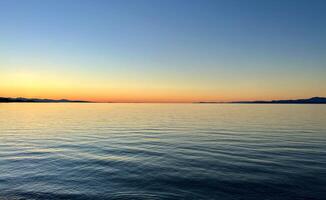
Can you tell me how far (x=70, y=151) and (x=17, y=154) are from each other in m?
5.21

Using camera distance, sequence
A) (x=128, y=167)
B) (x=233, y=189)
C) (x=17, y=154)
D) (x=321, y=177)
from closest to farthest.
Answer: (x=233, y=189) → (x=321, y=177) → (x=128, y=167) → (x=17, y=154)

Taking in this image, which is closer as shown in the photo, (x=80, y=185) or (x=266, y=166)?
(x=80, y=185)

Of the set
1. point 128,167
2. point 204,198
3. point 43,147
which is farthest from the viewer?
point 43,147

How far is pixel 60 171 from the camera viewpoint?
1766cm

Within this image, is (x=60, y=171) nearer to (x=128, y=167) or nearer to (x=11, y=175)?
(x=11, y=175)

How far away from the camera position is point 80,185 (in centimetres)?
1458

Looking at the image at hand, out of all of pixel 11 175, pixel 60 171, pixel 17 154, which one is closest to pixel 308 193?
pixel 60 171

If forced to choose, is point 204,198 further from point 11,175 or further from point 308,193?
point 11,175

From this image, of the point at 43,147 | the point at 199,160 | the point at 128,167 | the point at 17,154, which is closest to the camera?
the point at 128,167

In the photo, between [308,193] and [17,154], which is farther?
[17,154]

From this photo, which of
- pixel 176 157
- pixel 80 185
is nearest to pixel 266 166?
pixel 176 157

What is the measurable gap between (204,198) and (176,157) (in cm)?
954

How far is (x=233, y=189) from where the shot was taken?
1396 centimetres

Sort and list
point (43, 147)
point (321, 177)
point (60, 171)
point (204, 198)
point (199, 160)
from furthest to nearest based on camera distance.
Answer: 1. point (43, 147)
2. point (199, 160)
3. point (60, 171)
4. point (321, 177)
5. point (204, 198)
